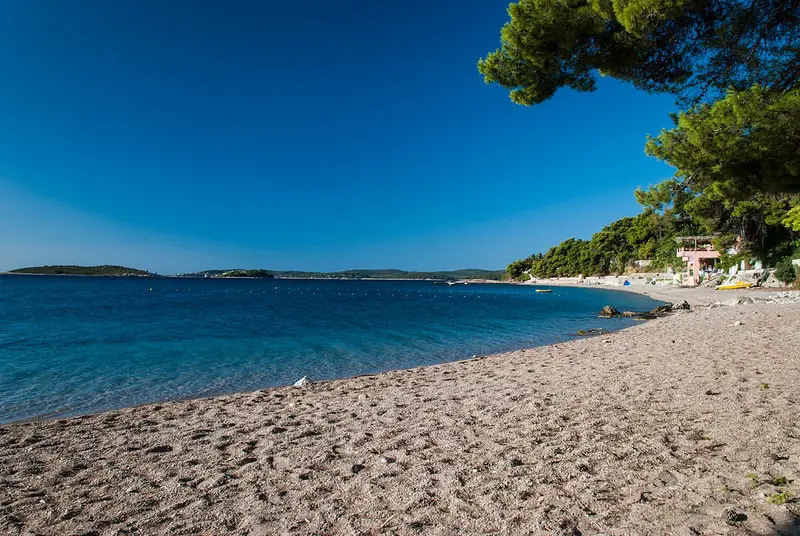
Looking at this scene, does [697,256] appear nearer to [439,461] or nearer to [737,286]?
[737,286]

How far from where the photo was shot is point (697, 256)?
5372 centimetres

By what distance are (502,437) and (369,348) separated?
11082mm

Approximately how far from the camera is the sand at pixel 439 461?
3176mm

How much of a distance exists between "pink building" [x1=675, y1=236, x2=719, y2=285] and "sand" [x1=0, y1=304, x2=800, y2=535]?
179 ft

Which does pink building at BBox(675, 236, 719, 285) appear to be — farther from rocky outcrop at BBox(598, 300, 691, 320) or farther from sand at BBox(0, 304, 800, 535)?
sand at BBox(0, 304, 800, 535)

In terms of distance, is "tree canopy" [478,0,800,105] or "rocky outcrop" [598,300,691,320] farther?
"rocky outcrop" [598,300,691,320]

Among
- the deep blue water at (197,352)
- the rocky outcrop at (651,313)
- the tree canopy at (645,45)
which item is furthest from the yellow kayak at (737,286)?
the tree canopy at (645,45)

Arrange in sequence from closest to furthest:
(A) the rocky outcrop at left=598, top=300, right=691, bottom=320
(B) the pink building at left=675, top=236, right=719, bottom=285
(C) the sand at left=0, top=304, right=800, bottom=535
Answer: (C) the sand at left=0, top=304, right=800, bottom=535
(A) the rocky outcrop at left=598, top=300, right=691, bottom=320
(B) the pink building at left=675, top=236, right=719, bottom=285

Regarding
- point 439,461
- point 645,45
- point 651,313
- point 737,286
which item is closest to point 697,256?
point 737,286

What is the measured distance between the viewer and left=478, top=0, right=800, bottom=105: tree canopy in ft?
17.1

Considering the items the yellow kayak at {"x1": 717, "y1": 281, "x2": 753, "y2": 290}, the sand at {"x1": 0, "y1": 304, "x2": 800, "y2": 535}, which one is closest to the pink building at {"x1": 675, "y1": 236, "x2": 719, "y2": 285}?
the yellow kayak at {"x1": 717, "y1": 281, "x2": 753, "y2": 290}

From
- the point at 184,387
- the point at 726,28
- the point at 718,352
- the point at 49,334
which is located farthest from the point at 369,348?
the point at 49,334

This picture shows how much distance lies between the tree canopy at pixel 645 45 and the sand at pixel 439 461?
4638mm

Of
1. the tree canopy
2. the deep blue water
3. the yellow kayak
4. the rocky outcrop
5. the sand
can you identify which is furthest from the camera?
the yellow kayak
